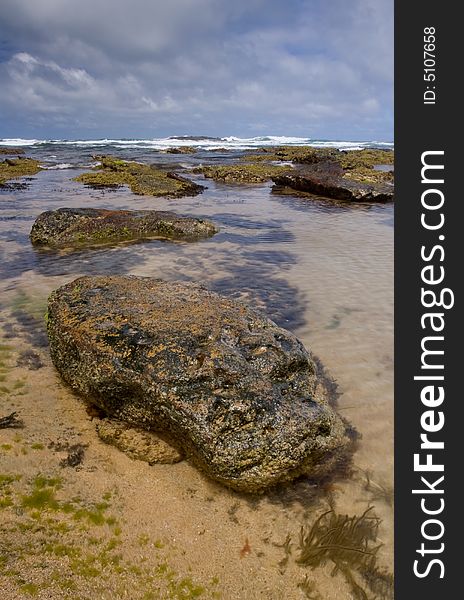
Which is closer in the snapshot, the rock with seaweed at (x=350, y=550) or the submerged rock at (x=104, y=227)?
the rock with seaweed at (x=350, y=550)

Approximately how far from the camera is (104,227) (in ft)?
40.0

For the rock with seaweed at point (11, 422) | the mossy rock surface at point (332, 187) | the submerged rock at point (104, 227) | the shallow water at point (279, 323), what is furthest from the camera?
the mossy rock surface at point (332, 187)

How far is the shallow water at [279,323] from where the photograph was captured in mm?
3068

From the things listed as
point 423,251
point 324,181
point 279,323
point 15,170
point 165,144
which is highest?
point 165,144

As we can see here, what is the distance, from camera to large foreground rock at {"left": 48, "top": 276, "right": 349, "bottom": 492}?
3.56 m

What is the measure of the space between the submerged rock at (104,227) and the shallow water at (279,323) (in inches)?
23.9

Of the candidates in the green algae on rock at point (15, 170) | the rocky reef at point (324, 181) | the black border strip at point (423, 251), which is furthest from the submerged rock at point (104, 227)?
the green algae on rock at point (15, 170)

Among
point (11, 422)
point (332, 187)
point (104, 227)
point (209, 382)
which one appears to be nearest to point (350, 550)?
point (209, 382)

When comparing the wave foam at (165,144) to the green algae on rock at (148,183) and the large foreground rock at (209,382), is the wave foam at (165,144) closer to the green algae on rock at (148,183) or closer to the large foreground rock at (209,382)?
the green algae on rock at (148,183)

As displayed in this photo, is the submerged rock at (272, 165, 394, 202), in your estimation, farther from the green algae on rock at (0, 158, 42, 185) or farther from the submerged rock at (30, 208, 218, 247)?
the green algae on rock at (0, 158, 42, 185)

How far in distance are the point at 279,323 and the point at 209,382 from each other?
9.67 feet

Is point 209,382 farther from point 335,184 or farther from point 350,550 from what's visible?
point 335,184

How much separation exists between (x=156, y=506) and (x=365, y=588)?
1683 millimetres

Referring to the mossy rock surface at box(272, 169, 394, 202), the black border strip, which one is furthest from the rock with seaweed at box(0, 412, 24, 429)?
the mossy rock surface at box(272, 169, 394, 202)
